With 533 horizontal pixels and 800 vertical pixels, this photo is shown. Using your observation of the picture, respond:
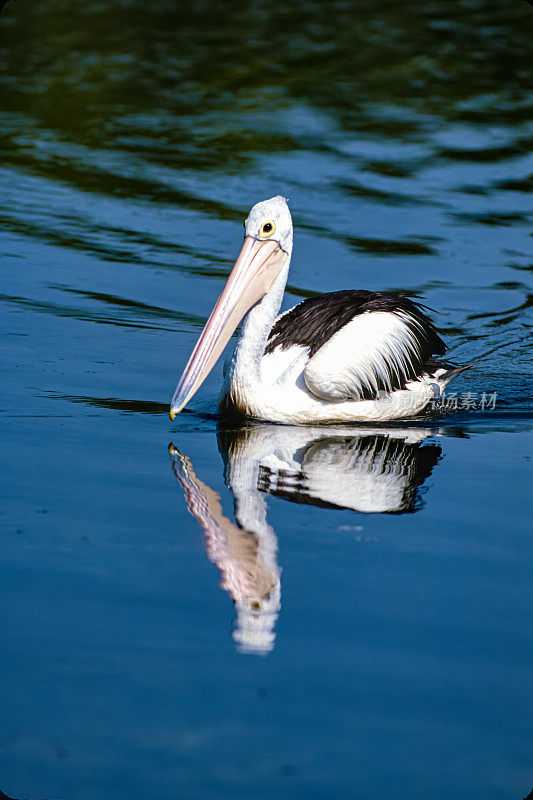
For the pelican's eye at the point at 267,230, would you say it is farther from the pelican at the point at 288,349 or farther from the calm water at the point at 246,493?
the calm water at the point at 246,493

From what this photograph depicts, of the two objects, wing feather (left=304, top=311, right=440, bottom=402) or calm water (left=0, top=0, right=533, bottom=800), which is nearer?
calm water (left=0, top=0, right=533, bottom=800)

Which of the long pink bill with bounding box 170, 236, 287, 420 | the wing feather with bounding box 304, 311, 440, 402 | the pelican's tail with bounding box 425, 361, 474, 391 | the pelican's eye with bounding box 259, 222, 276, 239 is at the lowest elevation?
the pelican's tail with bounding box 425, 361, 474, 391

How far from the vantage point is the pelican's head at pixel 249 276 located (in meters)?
5.32

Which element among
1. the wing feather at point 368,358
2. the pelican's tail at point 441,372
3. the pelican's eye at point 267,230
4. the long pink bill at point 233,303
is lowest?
the pelican's tail at point 441,372

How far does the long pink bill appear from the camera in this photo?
5246 mm

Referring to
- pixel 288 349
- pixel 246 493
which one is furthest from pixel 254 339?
pixel 246 493

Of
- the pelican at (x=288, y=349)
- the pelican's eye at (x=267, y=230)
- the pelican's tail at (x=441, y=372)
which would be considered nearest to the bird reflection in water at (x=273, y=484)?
the pelican at (x=288, y=349)

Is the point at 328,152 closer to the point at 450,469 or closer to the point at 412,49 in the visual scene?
the point at 412,49

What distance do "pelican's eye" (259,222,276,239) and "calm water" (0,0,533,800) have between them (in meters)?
0.95

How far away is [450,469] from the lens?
4.85 metres

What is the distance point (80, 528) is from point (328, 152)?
26.0 feet

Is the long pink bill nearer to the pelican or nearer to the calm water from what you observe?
the pelican

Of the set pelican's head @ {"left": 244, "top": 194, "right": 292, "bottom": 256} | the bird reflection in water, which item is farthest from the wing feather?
pelican's head @ {"left": 244, "top": 194, "right": 292, "bottom": 256}

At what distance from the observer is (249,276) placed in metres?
5.54
